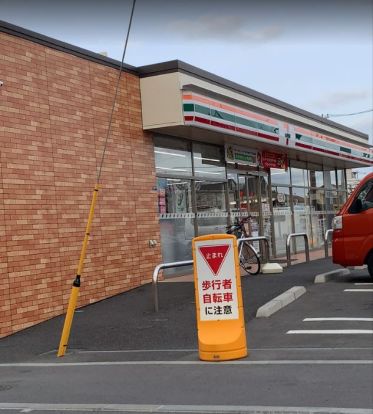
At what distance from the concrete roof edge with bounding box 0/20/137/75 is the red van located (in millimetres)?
5345

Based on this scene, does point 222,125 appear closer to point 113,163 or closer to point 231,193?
point 113,163

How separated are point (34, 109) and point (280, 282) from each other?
18.8ft

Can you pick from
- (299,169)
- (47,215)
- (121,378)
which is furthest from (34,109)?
(299,169)

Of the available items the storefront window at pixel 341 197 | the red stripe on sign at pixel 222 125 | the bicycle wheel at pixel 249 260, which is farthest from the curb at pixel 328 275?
the storefront window at pixel 341 197

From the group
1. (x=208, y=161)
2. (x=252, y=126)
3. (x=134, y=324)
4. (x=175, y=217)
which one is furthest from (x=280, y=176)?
(x=134, y=324)

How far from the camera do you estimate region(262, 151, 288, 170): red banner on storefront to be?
1849 centimetres

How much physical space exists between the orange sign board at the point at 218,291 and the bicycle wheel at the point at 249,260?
651 centimetres

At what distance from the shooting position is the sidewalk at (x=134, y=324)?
7973 millimetres

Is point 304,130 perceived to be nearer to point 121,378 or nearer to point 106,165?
point 106,165

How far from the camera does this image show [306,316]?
850 cm

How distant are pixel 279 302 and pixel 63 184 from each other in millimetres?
4297

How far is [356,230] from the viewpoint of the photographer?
11.1 metres

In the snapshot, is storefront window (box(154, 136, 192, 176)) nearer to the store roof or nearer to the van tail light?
the store roof

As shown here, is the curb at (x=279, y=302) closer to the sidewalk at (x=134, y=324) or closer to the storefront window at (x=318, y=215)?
the sidewalk at (x=134, y=324)
